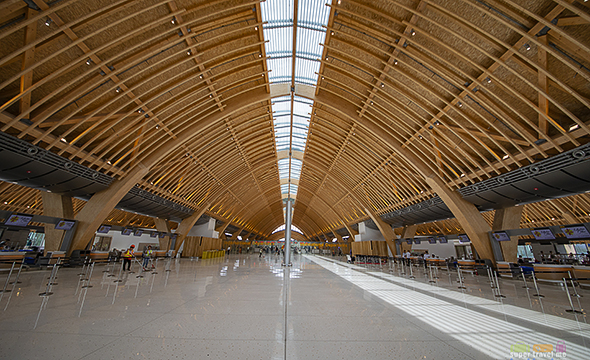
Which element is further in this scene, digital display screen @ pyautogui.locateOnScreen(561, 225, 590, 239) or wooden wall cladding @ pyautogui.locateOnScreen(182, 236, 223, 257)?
wooden wall cladding @ pyautogui.locateOnScreen(182, 236, 223, 257)

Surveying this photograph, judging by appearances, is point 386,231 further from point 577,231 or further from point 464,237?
point 577,231

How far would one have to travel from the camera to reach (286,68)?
17.2m

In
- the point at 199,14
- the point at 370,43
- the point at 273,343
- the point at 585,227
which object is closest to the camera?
the point at 273,343

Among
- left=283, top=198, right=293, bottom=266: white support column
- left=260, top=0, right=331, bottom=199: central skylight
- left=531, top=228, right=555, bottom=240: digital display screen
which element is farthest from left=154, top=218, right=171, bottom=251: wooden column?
left=531, top=228, right=555, bottom=240: digital display screen

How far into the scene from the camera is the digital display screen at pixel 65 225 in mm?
15102

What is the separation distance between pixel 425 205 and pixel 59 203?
28.4 m

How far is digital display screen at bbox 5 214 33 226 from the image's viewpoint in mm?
11651

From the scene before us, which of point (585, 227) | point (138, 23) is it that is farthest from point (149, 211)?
point (585, 227)

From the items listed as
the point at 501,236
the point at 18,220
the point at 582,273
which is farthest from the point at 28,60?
the point at 582,273

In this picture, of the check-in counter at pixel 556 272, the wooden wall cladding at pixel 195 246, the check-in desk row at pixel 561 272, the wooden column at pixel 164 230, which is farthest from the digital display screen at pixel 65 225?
the check-in counter at pixel 556 272

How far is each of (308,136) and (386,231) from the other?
15570 mm

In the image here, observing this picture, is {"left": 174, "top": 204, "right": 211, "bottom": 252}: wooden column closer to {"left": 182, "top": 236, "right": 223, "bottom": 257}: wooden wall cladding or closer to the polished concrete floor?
{"left": 182, "top": 236, "right": 223, "bottom": 257}: wooden wall cladding

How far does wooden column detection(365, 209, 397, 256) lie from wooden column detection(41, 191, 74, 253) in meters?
28.8

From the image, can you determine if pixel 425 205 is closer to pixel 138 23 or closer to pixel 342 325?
pixel 342 325
